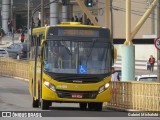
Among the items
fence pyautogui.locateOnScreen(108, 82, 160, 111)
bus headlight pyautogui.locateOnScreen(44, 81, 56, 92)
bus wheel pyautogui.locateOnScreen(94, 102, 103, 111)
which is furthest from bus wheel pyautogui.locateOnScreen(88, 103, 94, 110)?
bus headlight pyautogui.locateOnScreen(44, 81, 56, 92)

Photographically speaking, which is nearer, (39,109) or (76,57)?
(76,57)

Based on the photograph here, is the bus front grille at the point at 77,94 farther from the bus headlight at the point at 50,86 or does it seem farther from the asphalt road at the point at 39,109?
the asphalt road at the point at 39,109

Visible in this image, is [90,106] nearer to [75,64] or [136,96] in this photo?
[136,96]

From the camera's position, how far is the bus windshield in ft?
71.7

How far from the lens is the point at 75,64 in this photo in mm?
21906

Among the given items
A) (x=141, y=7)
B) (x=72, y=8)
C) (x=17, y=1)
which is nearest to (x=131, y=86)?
(x=141, y=7)

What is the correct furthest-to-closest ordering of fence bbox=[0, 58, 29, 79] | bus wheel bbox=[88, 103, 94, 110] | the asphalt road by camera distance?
fence bbox=[0, 58, 29, 79] → bus wheel bbox=[88, 103, 94, 110] → the asphalt road

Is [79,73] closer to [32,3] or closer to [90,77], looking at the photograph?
[90,77]

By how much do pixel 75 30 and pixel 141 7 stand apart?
161 ft

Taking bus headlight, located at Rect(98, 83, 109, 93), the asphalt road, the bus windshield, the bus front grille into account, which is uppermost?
the bus windshield

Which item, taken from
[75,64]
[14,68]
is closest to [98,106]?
[75,64]

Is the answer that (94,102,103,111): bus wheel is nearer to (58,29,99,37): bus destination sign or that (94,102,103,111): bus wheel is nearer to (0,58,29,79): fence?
(58,29,99,37): bus destination sign

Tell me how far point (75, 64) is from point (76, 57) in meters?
0.26

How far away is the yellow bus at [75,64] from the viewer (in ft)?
71.1
